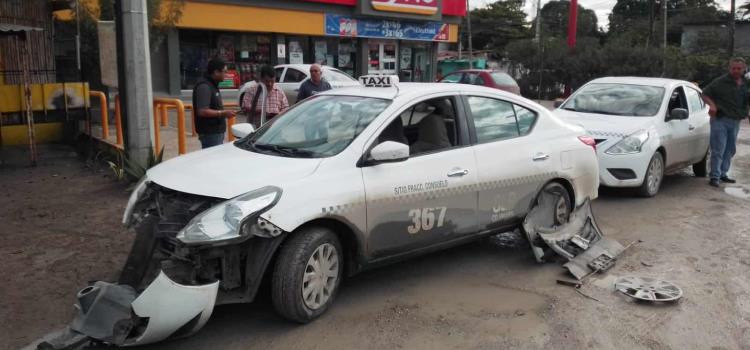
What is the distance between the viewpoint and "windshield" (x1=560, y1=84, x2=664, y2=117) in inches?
348

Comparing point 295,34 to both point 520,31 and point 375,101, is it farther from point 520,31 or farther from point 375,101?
point 520,31

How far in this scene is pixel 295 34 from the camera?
24625 mm

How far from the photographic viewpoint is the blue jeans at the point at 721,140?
9.18 metres

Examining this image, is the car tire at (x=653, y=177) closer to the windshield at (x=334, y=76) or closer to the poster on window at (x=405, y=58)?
the windshield at (x=334, y=76)

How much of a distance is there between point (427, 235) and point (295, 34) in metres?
21.0

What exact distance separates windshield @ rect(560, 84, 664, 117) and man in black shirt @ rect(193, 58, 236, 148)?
17.0 feet

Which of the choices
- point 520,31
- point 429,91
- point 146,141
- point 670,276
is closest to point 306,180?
point 429,91

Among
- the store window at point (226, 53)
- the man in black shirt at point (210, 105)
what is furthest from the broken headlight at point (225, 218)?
the store window at point (226, 53)

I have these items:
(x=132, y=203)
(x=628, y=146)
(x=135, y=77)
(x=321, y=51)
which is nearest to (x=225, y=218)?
(x=132, y=203)

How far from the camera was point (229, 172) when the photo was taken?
4.25 metres

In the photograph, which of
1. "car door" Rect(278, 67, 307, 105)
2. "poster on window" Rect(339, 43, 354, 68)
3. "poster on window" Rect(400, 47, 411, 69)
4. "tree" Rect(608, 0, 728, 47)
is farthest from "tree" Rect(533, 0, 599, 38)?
"car door" Rect(278, 67, 307, 105)

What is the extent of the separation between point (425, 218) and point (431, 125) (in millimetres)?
885

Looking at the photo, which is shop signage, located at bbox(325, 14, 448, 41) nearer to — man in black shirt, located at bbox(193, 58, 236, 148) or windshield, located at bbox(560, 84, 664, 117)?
windshield, located at bbox(560, 84, 664, 117)

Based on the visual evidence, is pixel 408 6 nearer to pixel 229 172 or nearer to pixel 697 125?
pixel 697 125
